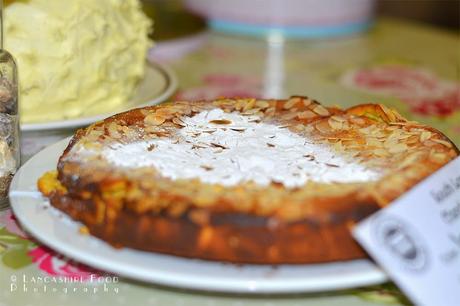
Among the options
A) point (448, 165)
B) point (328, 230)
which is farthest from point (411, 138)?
point (328, 230)

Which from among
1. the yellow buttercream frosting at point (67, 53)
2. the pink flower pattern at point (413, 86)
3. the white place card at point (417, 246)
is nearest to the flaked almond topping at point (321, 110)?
the white place card at point (417, 246)

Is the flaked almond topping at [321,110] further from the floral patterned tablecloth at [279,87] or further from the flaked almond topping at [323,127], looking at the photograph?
the floral patterned tablecloth at [279,87]

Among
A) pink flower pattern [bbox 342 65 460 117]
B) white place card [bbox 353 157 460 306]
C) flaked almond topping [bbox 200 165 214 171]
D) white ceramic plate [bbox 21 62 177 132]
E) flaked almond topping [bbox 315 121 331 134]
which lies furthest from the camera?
pink flower pattern [bbox 342 65 460 117]

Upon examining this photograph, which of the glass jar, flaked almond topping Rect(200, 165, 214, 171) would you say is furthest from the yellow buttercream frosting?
flaked almond topping Rect(200, 165, 214, 171)

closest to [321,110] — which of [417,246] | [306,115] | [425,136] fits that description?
[306,115]

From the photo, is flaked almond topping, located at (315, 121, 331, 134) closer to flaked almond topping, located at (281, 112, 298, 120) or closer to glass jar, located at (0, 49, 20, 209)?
flaked almond topping, located at (281, 112, 298, 120)

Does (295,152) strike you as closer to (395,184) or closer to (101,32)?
(395,184)

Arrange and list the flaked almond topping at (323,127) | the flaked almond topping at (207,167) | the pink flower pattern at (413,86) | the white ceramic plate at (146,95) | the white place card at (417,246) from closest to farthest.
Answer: the white place card at (417,246), the flaked almond topping at (207,167), the flaked almond topping at (323,127), the white ceramic plate at (146,95), the pink flower pattern at (413,86)
